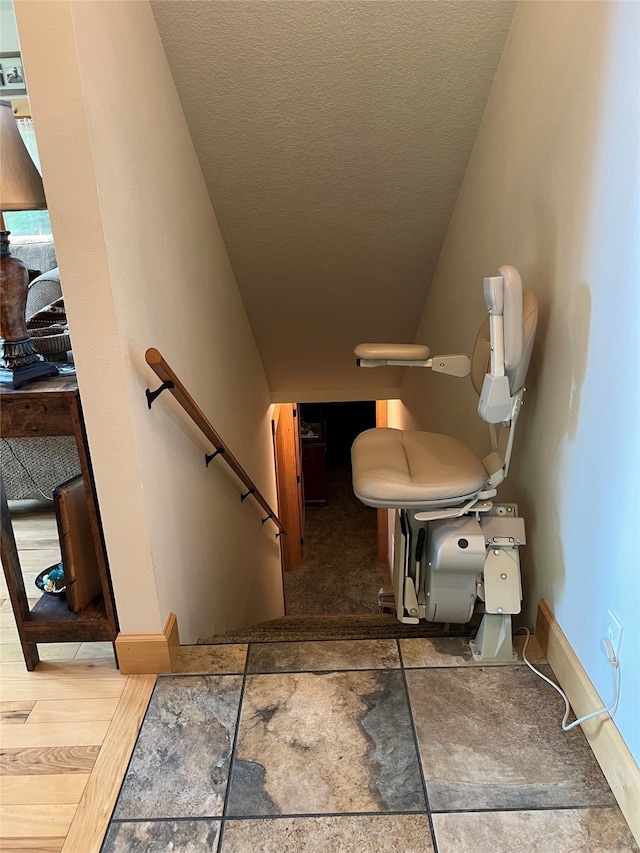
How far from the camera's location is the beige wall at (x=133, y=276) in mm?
1269

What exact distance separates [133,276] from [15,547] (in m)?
0.85

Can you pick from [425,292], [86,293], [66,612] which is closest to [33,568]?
[66,612]

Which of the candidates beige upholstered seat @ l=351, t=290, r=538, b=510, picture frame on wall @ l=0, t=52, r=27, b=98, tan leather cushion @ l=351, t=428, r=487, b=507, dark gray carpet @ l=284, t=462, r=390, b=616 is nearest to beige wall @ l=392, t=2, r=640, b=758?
beige upholstered seat @ l=351, t=290, r=538, b=510

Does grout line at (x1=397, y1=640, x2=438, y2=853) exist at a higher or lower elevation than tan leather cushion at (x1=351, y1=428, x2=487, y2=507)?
lower

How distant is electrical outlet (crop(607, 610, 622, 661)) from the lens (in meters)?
1.27

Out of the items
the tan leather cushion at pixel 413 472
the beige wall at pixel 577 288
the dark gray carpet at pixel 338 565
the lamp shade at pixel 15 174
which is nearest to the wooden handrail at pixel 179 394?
the lamp shade at pixel 15 174

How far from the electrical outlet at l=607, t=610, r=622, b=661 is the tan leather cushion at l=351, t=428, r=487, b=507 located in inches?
19.8

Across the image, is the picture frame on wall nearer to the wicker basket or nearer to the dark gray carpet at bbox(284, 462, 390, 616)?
the wicker basket

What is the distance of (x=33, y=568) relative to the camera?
2367mm

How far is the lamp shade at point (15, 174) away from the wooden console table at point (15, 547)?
0.45 meters

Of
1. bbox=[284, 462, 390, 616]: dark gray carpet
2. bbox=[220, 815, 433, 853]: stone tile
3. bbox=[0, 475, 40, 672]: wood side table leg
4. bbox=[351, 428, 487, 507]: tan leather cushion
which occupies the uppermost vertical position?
bbox=[351, 428, 487, 507]: tan leather cushion

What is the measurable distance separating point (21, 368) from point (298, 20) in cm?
135

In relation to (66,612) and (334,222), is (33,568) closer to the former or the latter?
(66,612)

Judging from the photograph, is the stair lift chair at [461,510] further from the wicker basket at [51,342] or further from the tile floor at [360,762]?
the wicker basket at [51,342]
